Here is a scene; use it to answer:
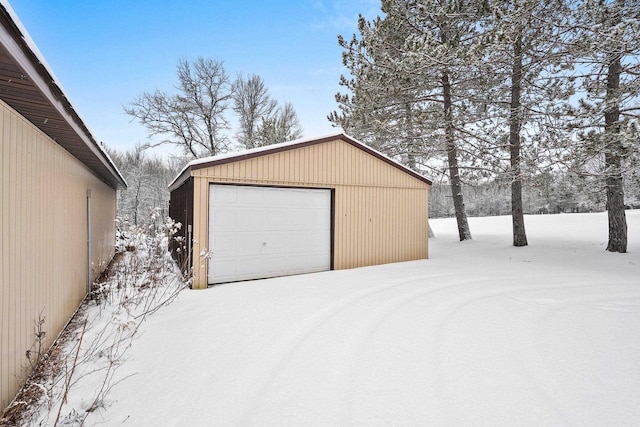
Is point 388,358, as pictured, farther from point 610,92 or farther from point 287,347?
point 610,92

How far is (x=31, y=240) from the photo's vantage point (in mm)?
2928

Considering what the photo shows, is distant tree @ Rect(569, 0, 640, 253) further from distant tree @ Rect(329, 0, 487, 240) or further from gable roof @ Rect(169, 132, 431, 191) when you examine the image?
gable roof @ Rect(169, 132, 431, 191)

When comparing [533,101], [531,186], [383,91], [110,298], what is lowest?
[110,298]

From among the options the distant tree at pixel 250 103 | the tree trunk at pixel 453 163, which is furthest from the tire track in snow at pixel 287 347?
the distant tree at pixel 250 103

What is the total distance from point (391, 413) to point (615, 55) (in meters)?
9.08

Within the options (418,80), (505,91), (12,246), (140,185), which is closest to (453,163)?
(505,91)

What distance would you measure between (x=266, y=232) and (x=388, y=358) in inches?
158

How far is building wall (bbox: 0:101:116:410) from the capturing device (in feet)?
7.88

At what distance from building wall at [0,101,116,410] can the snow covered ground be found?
84cm

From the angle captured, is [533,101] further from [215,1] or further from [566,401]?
[215,1]

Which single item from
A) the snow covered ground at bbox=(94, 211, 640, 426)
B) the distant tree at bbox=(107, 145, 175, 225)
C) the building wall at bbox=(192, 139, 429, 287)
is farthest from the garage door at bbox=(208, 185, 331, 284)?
the distant tree at bbox=(107, 145, 175, 225)

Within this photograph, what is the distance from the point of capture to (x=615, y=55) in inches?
274

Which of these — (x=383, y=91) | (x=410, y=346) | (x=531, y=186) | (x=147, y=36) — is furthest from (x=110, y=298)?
(x=147, y=36)

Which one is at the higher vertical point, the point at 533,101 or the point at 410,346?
the point at 533,101
